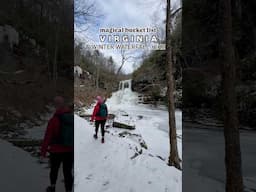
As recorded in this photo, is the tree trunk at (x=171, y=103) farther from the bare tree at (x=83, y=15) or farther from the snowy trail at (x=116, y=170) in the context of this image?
the bare tree at (x=83, y=15)

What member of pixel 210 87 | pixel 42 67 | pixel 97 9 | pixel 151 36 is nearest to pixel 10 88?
pixel 42 67

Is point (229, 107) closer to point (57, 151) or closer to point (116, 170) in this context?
point (116, 170)

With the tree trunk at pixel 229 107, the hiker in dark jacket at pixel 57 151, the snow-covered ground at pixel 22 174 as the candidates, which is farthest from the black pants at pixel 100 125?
the tree trunk at pixel 229 107


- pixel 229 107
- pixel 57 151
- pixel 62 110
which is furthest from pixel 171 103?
pixel 57 151

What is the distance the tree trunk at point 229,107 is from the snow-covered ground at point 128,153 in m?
0.58

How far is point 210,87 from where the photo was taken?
3.58 metres

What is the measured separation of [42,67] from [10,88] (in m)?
0.48

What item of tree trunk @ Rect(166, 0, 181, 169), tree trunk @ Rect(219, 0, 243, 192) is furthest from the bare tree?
tree trunk @ Rect(219, 0, 243, 192)

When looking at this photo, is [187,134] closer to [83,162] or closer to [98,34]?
[83,162]

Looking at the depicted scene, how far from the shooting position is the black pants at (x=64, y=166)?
324 cm

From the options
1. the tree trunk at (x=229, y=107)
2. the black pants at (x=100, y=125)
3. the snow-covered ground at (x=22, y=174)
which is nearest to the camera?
the tree trunk at (x=229, y=107)

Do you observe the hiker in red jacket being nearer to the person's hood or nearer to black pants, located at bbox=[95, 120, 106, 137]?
black pants, located at bbox=[95, 120, 106, 137]

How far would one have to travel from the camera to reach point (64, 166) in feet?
10.8

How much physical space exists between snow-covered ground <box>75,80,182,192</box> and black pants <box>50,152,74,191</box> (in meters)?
0.07
